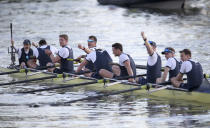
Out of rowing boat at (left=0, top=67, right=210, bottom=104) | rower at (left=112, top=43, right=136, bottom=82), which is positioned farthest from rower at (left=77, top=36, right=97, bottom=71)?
rower at (left=112, top=43, right=136, bottom=82)

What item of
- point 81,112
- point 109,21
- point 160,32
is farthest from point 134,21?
point 81,112

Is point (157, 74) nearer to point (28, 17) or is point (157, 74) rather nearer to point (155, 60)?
point (155, 60)

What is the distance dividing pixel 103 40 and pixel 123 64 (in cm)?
1697

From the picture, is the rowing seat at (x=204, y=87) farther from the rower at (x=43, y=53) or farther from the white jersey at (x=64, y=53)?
the rower at (x=43, y=53)

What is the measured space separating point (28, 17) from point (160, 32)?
14.6 metres

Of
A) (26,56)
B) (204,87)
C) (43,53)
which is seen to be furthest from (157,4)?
(204,87)

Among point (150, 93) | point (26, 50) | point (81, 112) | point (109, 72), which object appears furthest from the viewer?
point (26, 50)

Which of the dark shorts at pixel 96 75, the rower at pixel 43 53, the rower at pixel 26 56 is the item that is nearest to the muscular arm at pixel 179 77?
the dark shorts at pixel 96 75

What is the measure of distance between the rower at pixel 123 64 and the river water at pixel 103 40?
2.86 ft

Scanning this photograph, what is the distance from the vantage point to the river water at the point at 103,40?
1424 cm

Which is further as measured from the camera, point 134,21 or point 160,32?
point 134,21

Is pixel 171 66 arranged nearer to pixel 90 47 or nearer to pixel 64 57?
pixel 90 47

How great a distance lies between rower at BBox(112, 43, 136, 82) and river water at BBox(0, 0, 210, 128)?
87cm

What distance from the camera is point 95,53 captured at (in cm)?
1823
